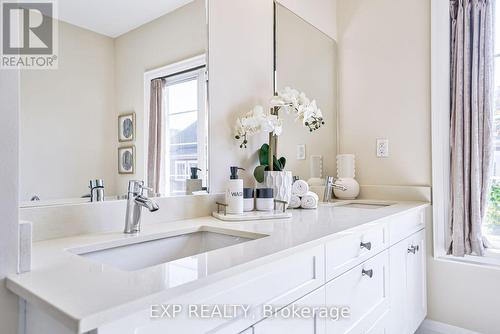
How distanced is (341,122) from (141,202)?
1813 millimetres

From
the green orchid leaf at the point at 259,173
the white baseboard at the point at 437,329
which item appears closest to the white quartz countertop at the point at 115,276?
the green orchid leaf at the point at 259,173

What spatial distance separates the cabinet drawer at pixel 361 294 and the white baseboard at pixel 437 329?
30.6 inches

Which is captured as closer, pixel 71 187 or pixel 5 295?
pixel 5 295

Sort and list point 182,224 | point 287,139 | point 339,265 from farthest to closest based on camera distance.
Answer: point 287,139
point 182,224
point 339,265

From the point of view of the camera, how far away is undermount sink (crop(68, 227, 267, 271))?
3.04 feet

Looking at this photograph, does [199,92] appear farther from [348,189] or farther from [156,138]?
[348,189]

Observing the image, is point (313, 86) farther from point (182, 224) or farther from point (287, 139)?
point (182, 224)

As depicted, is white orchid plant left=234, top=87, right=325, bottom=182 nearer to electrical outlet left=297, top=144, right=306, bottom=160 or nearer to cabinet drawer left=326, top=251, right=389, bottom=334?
electrical outlet left=297, top=144, right=306, bottom=160

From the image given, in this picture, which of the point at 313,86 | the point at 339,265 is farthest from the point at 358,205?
the point at 339,265

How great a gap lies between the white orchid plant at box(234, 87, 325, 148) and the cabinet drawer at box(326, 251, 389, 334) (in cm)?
74

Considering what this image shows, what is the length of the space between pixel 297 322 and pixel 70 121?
2.97 feet

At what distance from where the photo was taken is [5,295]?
642 mm

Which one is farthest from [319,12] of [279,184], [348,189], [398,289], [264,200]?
[398,289]

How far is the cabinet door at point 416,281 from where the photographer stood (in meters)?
1.69
